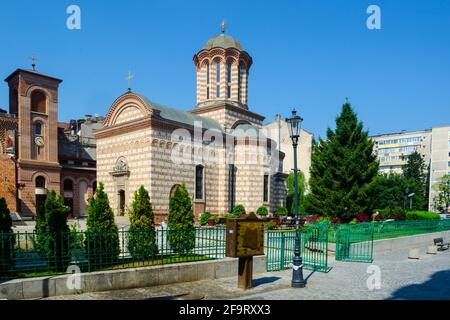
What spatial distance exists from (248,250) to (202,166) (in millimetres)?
17391

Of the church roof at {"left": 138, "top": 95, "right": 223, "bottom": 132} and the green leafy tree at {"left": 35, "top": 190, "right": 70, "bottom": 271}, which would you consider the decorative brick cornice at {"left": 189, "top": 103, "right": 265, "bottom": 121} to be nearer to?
the church roof at {"left": 138, "top": 95, "right": 223, "bottom": 132}

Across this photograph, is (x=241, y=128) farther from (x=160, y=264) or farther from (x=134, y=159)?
(x=160, y=264)

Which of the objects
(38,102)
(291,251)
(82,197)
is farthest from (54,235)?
(82,197)

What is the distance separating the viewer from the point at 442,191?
156 feet

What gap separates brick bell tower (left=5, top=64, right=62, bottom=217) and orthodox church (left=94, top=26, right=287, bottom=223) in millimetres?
6751

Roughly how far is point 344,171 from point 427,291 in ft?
55.2

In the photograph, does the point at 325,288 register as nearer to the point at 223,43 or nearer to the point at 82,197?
the point at 223,43

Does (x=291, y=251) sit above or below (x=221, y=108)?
below

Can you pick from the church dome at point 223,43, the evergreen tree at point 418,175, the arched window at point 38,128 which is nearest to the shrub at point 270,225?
the church dome at point 223,43

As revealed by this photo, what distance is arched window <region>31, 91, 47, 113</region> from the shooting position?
3017cm

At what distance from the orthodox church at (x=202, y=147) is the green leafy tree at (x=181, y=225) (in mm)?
11937

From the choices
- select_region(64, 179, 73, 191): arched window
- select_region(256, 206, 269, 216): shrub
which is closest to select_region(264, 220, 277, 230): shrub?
select_region(256, 206, 269, 216): shrub

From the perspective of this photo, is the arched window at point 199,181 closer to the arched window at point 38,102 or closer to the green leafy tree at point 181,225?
the green leafy tree at point 181,225

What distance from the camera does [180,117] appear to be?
85.5 ft
